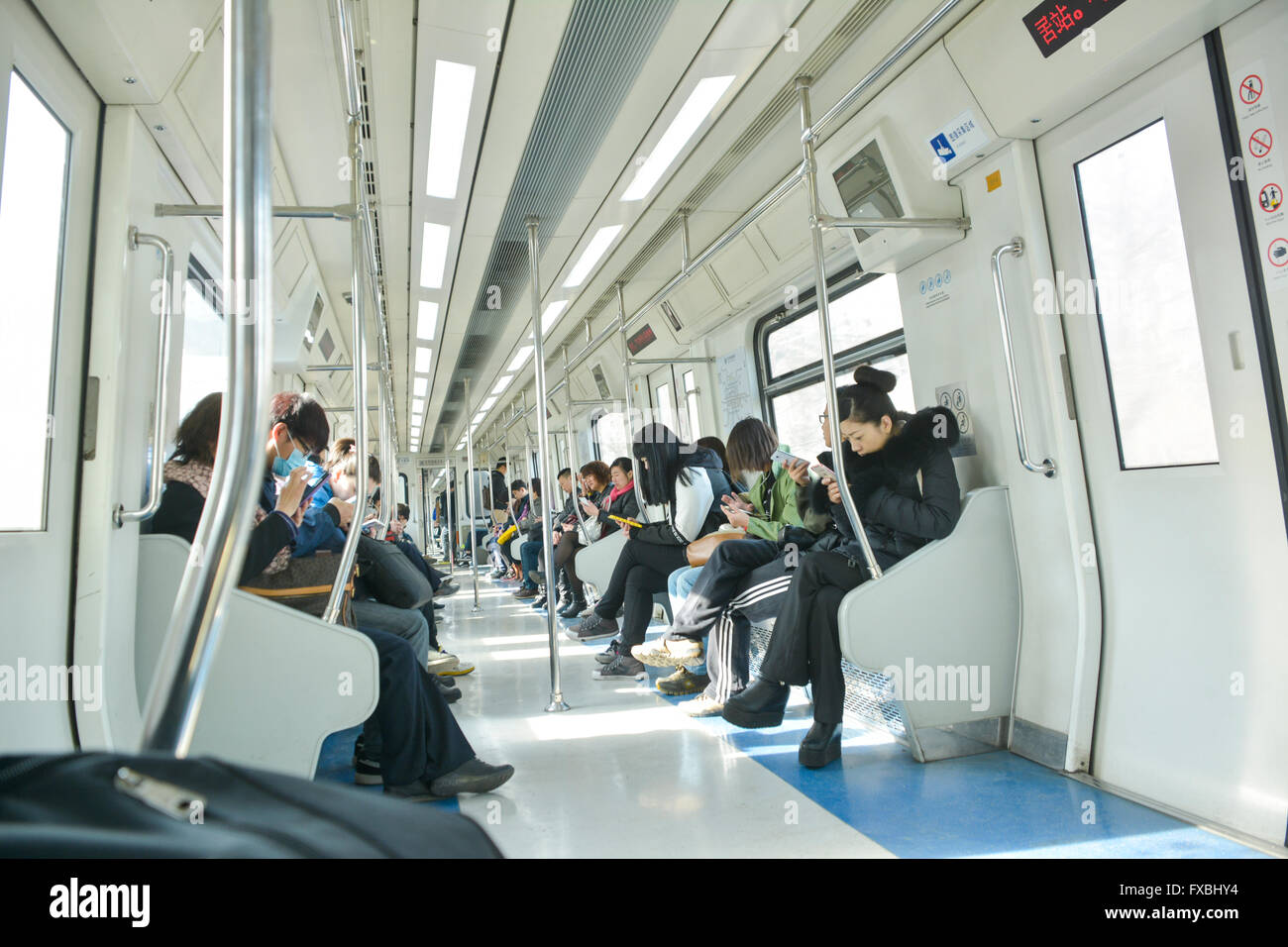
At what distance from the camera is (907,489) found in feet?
10.7

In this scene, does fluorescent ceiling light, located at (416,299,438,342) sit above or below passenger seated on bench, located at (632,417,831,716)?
above

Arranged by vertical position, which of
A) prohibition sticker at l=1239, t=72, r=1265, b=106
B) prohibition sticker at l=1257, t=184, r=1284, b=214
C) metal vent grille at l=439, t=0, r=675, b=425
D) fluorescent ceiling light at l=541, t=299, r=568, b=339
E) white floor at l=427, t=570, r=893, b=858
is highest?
fluorescent ceiling light at l=541, t=299, r=568, b=339

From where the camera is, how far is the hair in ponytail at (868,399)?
332 cm

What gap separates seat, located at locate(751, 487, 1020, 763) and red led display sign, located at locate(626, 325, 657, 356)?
449 centimetres

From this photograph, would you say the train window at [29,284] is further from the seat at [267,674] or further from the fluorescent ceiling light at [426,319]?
the fluorescent ceiling light at [426,319]

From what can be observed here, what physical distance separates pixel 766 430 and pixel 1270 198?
2598 mm

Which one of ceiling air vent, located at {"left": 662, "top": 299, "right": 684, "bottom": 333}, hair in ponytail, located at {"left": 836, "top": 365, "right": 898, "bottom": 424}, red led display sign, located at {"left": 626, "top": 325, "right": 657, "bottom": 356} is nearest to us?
hair in ponytail, located at {"left": 836, "top": 365, "right": 898, "bottom": 424}

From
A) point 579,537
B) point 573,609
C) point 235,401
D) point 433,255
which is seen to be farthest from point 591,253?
point 235,401

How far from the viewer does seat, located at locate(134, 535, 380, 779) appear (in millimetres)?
2453

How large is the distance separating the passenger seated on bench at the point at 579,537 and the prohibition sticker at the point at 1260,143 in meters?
5.34

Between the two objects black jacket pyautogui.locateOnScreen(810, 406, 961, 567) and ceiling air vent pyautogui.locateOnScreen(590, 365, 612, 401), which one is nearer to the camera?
black jacket pyautogui.locateOnScreen(810, 406, 961, 567)

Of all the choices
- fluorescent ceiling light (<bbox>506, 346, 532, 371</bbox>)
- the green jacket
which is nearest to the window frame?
the green jacket

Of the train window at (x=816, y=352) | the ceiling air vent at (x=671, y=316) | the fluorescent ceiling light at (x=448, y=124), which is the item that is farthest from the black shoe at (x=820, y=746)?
the ceiling air vent at (x=671, y=316)

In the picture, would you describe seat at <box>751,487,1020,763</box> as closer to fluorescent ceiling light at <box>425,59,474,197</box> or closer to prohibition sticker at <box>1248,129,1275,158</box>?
prohibition sticker at <box>1248,129,1275,158</box>
